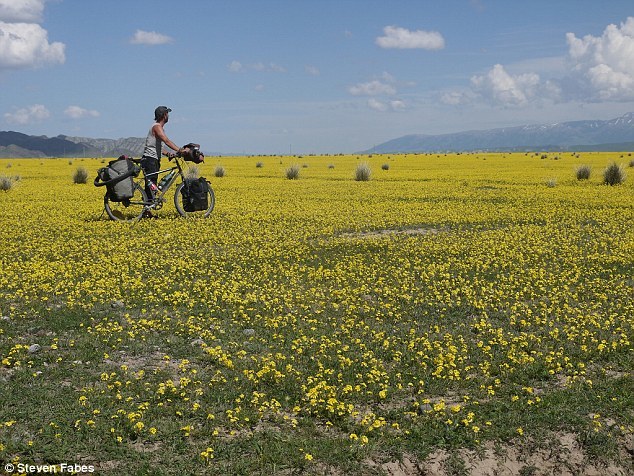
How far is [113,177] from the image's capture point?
17281mm

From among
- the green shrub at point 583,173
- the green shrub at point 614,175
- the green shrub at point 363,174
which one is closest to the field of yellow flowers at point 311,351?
the green shrub at point 614,175

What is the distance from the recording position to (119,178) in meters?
17.3

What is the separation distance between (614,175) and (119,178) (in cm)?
2887

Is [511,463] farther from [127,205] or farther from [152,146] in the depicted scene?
[152,146]

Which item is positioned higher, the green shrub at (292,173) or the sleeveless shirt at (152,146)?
the sleeveless shirt at (152,146)

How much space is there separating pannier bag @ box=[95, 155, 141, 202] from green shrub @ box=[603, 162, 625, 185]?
28.2 metres

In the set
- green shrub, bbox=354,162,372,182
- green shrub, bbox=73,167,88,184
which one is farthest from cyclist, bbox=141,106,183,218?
green shrub, bbox=354,162,372,182

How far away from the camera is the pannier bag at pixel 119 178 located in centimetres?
1725

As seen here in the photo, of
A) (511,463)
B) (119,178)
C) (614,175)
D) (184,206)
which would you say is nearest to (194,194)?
(184,206)

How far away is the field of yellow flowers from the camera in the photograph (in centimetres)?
549

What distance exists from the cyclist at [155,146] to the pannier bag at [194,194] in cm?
104

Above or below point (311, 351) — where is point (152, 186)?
above

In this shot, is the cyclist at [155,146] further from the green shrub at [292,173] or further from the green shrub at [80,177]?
the green shrub at [292,173]

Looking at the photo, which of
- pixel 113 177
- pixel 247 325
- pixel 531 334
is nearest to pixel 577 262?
pixel 531 334
